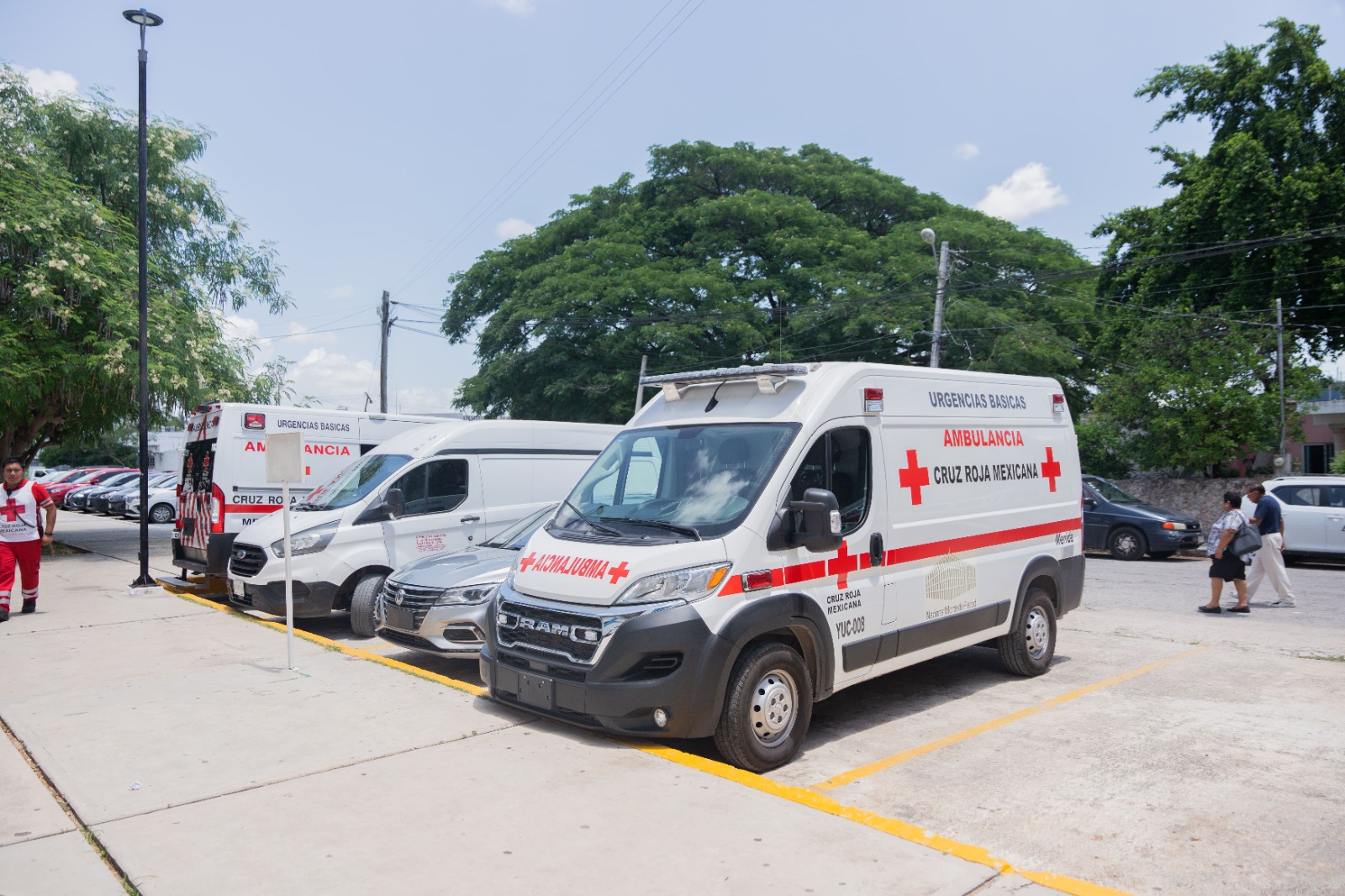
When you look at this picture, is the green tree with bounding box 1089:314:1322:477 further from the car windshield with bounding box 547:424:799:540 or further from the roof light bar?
the car windshield with bounding box 547:424:799:540

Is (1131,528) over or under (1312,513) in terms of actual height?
under

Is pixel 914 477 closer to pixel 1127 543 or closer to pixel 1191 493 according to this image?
pixel 1127 543

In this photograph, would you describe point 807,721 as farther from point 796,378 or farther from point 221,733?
point 221,733

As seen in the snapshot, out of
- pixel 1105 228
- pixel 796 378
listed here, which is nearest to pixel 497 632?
pixel 796 378

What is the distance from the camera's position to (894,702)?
289 inches

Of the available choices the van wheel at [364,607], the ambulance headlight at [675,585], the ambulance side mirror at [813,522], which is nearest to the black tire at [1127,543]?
the van wheel at [364,607]

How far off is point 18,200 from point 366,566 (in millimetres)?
13407

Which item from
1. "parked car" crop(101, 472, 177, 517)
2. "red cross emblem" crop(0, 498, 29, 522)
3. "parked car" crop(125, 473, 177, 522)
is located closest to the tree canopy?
"red cross emblem" crop(0, 498, 29, 522)

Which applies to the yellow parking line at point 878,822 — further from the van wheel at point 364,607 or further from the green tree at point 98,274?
the green tree at point 98,274

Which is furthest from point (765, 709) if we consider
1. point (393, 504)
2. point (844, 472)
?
point (393, 504)

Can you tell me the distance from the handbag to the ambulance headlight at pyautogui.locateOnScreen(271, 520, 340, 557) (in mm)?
10760

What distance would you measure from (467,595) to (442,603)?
0.21 metres

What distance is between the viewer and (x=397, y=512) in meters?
10.5

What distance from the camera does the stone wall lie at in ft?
79.5
